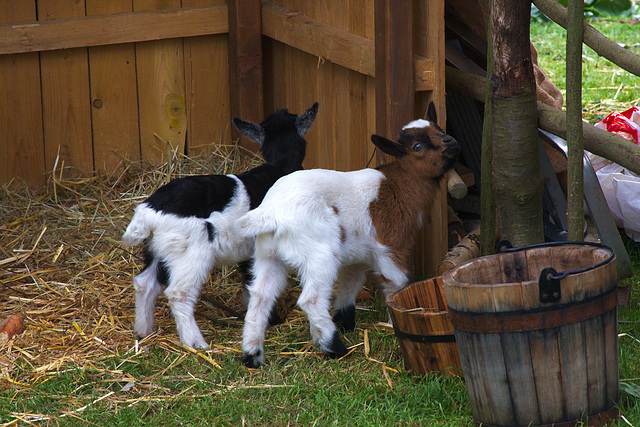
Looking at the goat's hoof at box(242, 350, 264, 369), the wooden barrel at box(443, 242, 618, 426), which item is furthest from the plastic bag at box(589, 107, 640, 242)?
the goat's hoof at box(242, 350, 264, 369)

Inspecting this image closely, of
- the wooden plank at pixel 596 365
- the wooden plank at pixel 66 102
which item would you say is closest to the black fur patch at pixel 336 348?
the wooden plank at pixel 596 365

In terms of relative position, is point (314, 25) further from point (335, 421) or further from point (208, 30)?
point (335, 421)

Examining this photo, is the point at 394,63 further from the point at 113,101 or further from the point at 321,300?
the point at 113,101

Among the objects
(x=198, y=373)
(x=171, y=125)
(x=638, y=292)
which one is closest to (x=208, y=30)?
(x=171, y=125)

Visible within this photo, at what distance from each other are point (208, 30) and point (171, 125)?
3.25ft

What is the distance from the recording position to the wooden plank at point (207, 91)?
7.21 m

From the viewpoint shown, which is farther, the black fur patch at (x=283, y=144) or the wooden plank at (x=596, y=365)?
the black fur patch at (x=283, y=144)

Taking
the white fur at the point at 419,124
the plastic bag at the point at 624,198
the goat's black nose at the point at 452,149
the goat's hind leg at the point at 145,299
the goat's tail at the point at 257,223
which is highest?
the white fur at the point at 419,124

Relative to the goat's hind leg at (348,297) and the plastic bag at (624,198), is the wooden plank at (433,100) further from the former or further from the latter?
the plastic bag at (624,198)

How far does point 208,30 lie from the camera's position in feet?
23.2

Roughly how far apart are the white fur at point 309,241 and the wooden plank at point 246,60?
284 cm

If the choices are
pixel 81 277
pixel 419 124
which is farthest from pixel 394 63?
pixel 81 277

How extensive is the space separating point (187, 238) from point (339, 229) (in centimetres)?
92

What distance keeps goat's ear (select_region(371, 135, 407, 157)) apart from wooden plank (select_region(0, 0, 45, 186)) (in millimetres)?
3738
